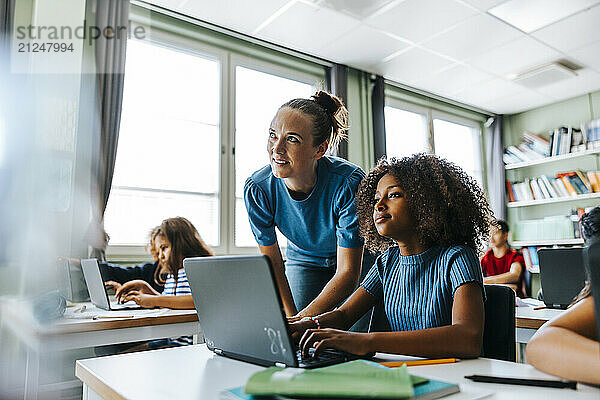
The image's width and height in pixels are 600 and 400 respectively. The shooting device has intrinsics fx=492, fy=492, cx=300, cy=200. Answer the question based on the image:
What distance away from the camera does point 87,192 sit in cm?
290

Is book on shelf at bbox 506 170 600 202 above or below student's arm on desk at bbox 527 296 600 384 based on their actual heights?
above

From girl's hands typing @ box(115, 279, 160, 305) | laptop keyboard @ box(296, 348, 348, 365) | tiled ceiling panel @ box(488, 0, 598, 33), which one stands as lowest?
laptop keyboard @ box(296, 348, 348, 365)

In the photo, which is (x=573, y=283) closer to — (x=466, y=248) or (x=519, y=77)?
(x=466, y=248)

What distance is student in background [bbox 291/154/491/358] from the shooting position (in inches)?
43.3

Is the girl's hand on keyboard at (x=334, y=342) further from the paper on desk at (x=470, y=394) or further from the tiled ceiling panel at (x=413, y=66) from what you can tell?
the tiled ceiling panel at (x=413, y=66)

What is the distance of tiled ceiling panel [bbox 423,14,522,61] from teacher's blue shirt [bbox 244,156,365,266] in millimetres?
2408

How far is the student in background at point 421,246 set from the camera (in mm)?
1099

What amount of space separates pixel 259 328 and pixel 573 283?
1.75 metres

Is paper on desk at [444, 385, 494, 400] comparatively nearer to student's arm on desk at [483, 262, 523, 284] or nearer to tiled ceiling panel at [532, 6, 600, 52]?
student's arm on desk at [483, 262, 523, 284]

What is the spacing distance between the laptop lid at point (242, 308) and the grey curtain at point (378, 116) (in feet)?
11.6

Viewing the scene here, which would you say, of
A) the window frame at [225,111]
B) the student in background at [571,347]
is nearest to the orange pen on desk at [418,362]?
the student in background at [571,347]

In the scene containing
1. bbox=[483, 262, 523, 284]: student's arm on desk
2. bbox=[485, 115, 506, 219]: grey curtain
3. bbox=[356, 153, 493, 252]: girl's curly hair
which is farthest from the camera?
bbox=[485, 115, 506, 219]: grey curtain

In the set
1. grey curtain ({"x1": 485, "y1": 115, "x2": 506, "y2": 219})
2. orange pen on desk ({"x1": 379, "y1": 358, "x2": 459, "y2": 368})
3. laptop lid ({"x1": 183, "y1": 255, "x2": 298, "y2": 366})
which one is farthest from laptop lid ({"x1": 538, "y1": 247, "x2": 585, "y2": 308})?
grey curtain ({"x1": 485, "y1": 115, "x2": 506, "y2": 219})

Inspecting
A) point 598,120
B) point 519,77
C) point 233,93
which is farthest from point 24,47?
point 598,120
